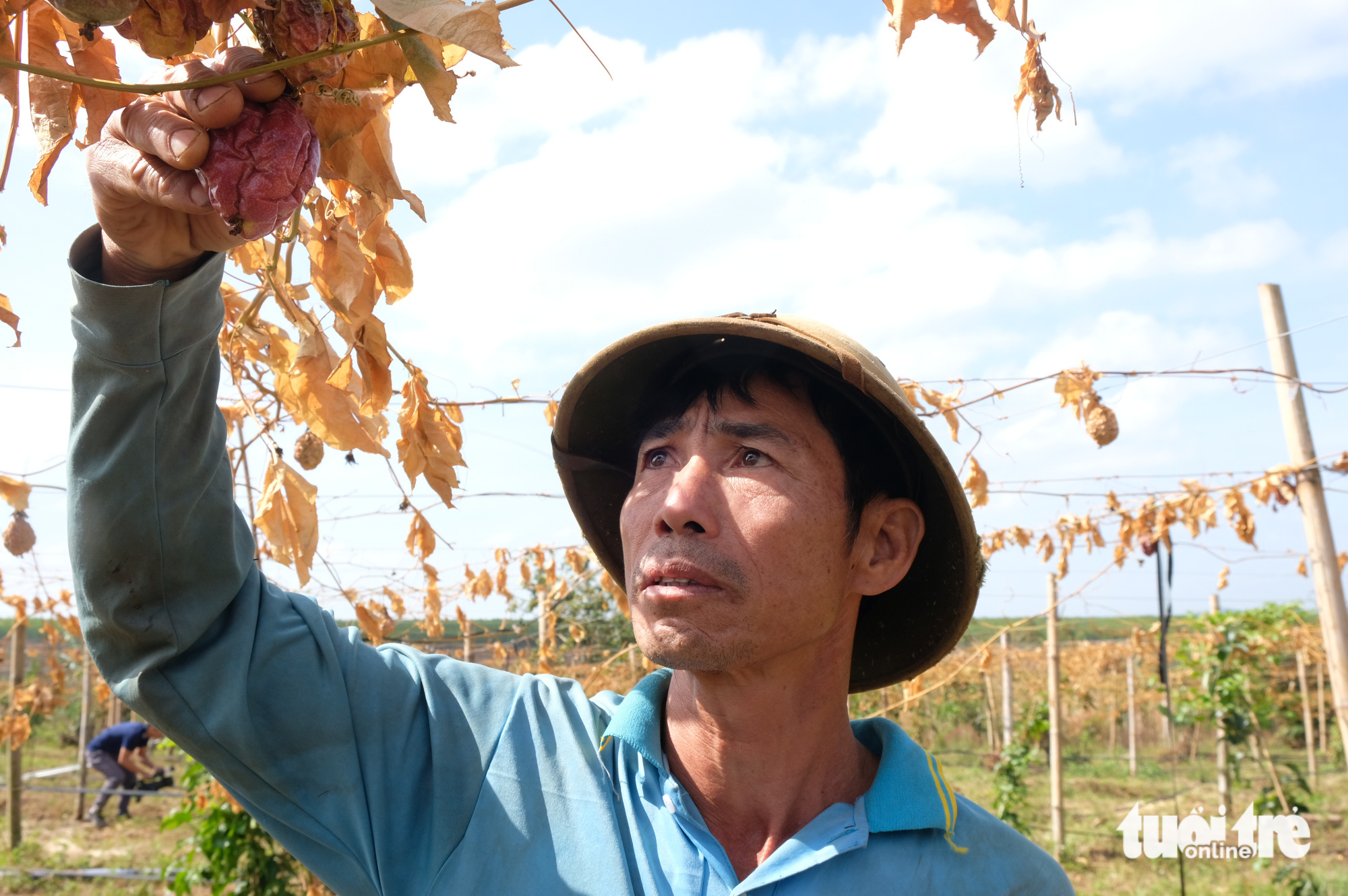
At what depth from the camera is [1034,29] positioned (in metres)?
1.05

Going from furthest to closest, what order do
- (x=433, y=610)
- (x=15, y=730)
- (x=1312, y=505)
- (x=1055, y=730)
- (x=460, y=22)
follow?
(x=1055, y=730)
(x=15, y=730)
(x=433, y=610)
(x=1312, y=505)
(x=460, y=22)

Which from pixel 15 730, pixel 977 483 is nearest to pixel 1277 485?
pixel 977 483

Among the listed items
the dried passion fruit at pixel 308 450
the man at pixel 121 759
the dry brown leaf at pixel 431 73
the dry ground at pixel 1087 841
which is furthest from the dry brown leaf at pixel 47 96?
the man at pixel 121 759

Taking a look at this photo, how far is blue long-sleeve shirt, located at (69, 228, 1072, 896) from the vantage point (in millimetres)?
993

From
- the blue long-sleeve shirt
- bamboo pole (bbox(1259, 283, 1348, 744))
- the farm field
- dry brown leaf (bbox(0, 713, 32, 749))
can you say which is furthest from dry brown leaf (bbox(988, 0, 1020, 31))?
dry brown leaf (bbox(0, 713, 32, 749))

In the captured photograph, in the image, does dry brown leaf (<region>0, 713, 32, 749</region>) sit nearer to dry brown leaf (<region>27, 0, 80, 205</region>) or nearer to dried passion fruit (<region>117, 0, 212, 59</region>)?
dry brown leaf (<region>27, 0, 80, 205</region>)

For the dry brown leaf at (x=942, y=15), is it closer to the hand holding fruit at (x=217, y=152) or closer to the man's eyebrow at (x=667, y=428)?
the hand holding fruit at (x=217, y=152)

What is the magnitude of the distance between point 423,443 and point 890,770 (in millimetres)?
840

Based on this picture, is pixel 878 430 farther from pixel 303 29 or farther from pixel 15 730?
pixel 15 730

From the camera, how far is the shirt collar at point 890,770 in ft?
4.43

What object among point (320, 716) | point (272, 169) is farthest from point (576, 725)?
point (272, 169)

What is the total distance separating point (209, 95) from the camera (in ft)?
2.40

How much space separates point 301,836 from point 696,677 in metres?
0.57

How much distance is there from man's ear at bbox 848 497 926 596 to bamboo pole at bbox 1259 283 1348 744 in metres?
3.45
